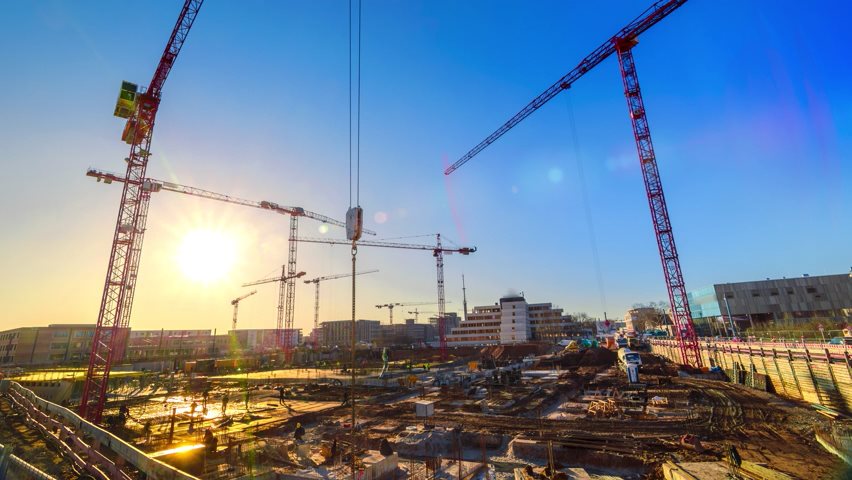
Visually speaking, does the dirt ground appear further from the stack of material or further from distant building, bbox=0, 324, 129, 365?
distant building, bbox=0, 324, 129, 365

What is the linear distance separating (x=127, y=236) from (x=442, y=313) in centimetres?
6225

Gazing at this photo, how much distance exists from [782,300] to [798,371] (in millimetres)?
50084

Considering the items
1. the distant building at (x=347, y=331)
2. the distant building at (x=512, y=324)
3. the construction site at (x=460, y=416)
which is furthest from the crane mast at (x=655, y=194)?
the distant building at (x=347, y=331)

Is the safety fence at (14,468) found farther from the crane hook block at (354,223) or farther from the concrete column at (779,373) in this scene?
the concrete column at (779,373)

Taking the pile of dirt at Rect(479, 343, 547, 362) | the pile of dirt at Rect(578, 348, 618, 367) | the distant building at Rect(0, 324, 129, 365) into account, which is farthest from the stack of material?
the distant building at Rect(0, 324, 129, 365)

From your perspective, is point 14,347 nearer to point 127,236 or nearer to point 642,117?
point 127,236

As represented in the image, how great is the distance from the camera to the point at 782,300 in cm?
5547

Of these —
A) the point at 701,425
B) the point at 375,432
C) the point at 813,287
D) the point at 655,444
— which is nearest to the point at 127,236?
the point at 375,432

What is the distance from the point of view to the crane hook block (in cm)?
693

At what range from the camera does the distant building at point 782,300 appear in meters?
53.1

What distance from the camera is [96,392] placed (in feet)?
96.6

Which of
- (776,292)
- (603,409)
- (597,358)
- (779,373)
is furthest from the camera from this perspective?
(776,292)

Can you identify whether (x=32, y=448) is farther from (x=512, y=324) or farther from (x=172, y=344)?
(x=172, y=344)

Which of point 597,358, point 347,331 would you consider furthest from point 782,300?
point 347,331
